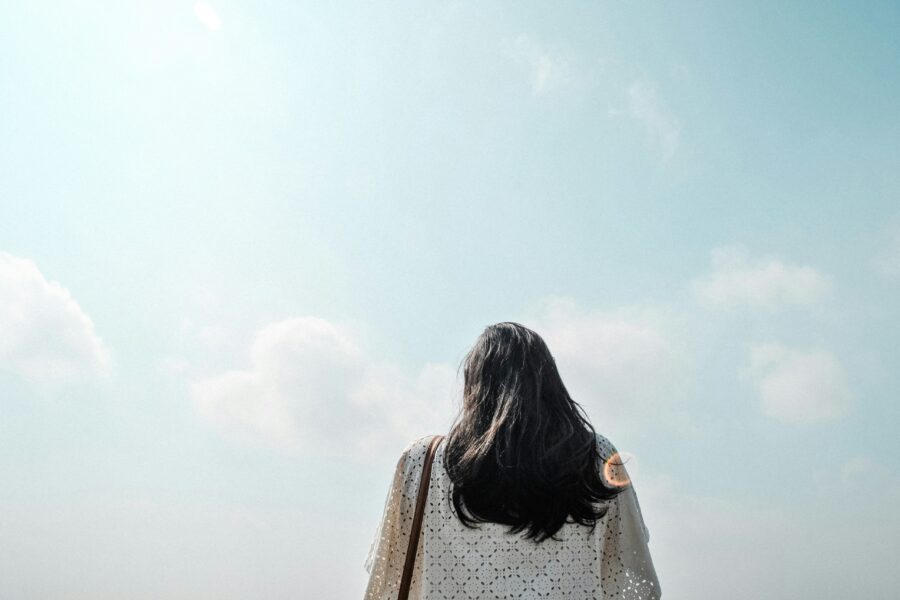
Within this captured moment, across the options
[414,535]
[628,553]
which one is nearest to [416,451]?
[414,535]

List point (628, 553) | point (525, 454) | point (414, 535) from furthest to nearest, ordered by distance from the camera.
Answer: point (628, 553)
point (414, 535)
point (525, 454)

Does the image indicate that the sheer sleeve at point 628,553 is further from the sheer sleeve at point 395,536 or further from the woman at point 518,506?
the sheer sleeve at point 395,536

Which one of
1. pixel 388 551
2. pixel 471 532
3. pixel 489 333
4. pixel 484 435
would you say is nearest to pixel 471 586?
pixel 471 532

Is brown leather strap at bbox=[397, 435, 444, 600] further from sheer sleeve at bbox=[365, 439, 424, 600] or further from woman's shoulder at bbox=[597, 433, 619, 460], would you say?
woman's shoulder at bbox=[597, 433, 619, 460]

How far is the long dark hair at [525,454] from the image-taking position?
12.3 ft

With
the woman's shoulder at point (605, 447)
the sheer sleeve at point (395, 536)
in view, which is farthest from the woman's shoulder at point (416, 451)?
the woman's shoulder at point (605, 447)

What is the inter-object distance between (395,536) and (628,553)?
1.36 m

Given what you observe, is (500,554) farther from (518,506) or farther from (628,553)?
(628,553)

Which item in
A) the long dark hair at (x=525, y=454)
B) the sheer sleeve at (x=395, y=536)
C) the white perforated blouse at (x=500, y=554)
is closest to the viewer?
the long dark hair at (x=525, y=454)

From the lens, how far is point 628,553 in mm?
4121

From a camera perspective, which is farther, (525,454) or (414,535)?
(414,535)

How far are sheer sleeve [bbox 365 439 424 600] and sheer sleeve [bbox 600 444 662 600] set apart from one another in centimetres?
116

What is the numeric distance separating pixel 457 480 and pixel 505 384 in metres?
0.63

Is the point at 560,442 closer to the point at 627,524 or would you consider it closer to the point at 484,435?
the point at 484,435
